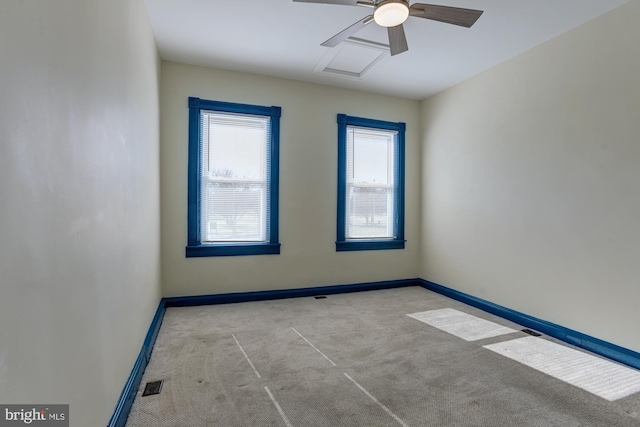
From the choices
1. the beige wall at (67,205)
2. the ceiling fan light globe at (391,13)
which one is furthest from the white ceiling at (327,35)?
the beige wall at (67,205)

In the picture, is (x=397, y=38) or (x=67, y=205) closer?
(x=67, y=205)

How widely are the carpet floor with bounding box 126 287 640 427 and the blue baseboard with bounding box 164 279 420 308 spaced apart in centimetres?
31

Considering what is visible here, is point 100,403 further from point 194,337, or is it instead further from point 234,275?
point 234,275

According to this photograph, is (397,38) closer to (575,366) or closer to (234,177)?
(234,177)

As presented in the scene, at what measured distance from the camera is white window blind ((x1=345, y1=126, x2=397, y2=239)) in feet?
15.9

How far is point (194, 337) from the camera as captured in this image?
120 inches

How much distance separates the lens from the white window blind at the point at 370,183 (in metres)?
4.84

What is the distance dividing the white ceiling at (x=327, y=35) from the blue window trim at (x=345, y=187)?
658 mm

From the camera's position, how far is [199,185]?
406cm

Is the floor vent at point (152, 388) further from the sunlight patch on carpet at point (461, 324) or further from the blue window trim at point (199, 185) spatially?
the sunlight patch on carpet at point (461, 324)

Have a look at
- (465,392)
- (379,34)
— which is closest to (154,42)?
(379,34)

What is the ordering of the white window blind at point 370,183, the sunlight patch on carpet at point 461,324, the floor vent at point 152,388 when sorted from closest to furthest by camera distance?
1. the floor vent at point 152,388
2. the sunlight patch on carpet at point 461,324
3. the white window blind at point 370,183

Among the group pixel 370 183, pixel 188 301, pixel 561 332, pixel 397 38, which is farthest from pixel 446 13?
pixel 188 301

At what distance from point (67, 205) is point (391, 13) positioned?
2287mm
